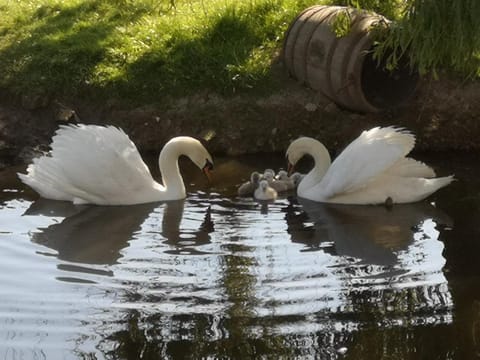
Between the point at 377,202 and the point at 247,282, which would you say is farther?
the point at 377,202

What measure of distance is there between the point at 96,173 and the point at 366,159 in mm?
2602

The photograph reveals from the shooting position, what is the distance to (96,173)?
8977 millimetres

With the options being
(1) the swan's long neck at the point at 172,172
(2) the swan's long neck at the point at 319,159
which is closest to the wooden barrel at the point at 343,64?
(2) the swan's long neck at the point at 319,159

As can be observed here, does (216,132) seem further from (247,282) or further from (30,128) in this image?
(247,282)

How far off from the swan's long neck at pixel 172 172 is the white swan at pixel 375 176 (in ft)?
4.01

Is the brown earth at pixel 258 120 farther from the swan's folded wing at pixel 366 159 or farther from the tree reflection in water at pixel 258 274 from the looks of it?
the swan's folded wing at pixel 366 159

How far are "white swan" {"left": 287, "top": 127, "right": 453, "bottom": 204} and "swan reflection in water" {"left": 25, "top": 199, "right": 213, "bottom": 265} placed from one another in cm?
123

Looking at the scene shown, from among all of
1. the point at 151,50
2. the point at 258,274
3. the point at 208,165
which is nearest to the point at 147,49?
the point at 151,50

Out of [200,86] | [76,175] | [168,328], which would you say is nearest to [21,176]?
[76,175]

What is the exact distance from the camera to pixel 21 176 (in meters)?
9.27

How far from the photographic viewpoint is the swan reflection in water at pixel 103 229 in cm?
761

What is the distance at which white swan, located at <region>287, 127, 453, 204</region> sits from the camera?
8.62 meters

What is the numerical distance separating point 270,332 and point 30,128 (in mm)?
6196

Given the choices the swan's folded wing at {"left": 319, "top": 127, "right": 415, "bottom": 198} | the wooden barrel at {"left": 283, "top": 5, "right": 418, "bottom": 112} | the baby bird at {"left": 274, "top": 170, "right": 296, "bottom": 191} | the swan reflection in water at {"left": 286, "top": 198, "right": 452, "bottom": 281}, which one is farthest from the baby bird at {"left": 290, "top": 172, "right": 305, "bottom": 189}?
the wooden barrel at {"left": 283, "top": 5, "right": 418, "bottom": 112}
